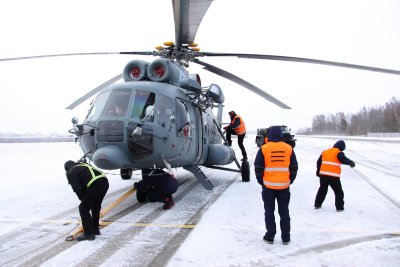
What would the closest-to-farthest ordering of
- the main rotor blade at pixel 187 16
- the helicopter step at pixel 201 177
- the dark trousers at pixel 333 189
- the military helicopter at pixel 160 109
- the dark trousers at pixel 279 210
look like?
the dark trousers at pixel 279 210 → the main rotor blade at pixel 187 16 → the military helicopter at pixel 160 109 → the dark trousers at pixel 333 189 → the helicopter step at pixel 201 177

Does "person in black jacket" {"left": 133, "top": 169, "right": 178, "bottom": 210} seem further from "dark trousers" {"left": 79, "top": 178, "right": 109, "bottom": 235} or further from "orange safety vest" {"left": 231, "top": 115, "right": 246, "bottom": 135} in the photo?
"orange safety vest" {"left": 231, "top": 115, "right": 246, "bottom": 135}

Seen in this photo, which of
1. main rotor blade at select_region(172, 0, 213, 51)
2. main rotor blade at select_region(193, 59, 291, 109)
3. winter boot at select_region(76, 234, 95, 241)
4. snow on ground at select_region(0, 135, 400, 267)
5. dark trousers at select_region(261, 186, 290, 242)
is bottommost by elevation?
snow on ground at select_region(0, 135, 400, 267)

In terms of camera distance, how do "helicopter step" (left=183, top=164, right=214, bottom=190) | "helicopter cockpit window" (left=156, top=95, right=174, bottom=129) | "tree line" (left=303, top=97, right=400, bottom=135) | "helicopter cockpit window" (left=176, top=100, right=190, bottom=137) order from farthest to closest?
"tree line" (left=303, top=97, right=400, bottom=135) < "helicopter step" (left=183, top=164, right=214, bottom=190) < "helicopter cockpit window" (left=176, top=100, right=190, bottom=137) < "helicopter cockpit window" (left=156, top=95, right=174, bottom=129)

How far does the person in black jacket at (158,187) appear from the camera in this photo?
251 inches

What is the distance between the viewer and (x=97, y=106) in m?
6.38

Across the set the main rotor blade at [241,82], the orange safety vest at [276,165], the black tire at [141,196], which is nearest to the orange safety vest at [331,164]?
the orange safety vest at [276,165]

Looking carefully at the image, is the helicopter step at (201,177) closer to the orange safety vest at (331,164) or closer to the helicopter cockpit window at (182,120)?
the helicopter cockpit window at (182,120)

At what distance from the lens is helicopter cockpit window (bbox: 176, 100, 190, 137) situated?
22.2 feet

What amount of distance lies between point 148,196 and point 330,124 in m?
157

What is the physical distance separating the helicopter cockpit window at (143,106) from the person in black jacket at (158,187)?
3.84 feet

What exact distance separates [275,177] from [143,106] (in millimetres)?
3035

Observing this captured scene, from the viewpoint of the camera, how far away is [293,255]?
12.7 feet

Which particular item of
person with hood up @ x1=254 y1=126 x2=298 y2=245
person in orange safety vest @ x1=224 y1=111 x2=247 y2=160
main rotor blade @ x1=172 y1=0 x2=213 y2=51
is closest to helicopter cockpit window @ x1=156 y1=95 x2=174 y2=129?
main rotor blade @ x1=172 y1=0 x2=213 y2=51

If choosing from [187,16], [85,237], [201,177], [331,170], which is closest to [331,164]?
[331,170]
